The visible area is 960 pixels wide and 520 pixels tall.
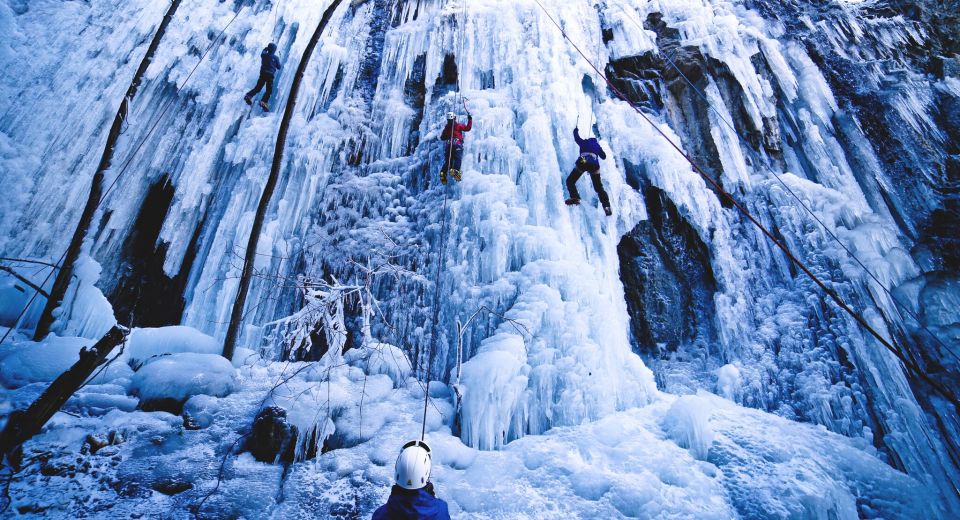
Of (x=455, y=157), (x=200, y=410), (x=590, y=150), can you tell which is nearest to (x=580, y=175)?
(x=590, y=150)

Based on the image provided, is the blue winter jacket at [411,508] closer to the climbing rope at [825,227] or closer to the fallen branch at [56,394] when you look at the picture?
the fallen branch at [56,394]

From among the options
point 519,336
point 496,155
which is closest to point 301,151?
point 496,155

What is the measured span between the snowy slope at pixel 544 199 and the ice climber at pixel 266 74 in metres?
0.35

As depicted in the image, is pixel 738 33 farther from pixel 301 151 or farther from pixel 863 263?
pixel 301 151

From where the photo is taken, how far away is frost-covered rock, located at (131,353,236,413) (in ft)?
11.4

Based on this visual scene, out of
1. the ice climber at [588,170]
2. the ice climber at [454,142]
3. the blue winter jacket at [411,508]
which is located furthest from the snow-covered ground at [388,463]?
the ice climber at [454,142]

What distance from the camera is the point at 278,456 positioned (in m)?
3.12

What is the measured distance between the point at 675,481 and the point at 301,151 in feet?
20.8

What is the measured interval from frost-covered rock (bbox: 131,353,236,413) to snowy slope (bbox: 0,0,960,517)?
327mm

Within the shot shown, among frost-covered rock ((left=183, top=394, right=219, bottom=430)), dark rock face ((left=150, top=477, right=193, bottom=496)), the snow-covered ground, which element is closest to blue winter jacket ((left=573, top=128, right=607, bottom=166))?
the snow-covered ground

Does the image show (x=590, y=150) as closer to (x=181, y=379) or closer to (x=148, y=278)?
(x=181, y=379)

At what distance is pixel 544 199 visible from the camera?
512 cm

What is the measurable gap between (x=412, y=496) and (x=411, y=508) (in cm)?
5

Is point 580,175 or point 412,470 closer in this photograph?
point 412,470
